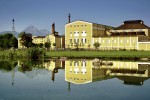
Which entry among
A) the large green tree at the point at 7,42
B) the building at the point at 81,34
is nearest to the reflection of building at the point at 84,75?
the building at the point at 81,34

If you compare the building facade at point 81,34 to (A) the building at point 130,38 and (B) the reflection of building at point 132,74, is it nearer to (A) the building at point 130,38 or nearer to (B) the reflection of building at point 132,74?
(A) the building at point 130,38

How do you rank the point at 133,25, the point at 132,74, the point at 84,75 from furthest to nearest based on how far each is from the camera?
the point at 133,25, the point at 132,74, the point at 84,75

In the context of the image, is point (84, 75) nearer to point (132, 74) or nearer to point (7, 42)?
point (132, 74)

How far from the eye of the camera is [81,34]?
57219 millimetres

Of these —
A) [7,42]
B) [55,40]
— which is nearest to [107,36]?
[55,40]

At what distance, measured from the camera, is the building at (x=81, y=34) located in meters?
56.2

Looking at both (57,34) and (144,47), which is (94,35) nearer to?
(144,47)

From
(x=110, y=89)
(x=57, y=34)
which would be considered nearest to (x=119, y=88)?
(x=110, y=89)

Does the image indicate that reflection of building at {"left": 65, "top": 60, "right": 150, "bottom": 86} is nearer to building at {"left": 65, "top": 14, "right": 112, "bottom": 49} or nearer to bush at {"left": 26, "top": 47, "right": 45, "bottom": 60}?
bush at {"left": 26, "top": 47, "right": 45, "bottom": 60}

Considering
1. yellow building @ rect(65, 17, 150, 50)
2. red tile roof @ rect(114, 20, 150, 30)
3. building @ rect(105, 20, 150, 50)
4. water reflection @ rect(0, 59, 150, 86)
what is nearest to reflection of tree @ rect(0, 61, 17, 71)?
water reflection @ rect(0, 59, 150, 86)

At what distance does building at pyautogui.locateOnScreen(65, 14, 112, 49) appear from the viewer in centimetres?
5617

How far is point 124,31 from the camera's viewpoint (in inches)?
2382

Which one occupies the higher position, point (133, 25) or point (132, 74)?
point (133, 25)

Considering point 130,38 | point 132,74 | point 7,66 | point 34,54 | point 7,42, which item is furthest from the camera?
point 7,42
